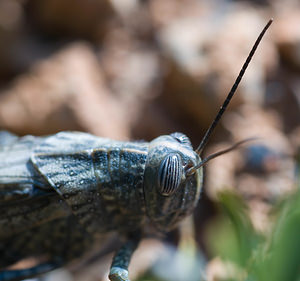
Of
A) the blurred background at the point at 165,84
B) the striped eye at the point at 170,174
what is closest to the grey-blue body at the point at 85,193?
the striped eye at the point at 170,174

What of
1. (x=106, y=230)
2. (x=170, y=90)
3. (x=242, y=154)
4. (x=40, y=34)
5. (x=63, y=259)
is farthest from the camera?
(x=40, y=34)

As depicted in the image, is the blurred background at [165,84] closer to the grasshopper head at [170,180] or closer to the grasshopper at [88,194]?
the grasshopper at [88,194]

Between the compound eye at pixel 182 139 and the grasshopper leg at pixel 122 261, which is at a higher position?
the compound eye at pixel 182 139

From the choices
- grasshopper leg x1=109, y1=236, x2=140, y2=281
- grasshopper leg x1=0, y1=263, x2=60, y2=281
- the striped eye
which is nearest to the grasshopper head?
the striped eye

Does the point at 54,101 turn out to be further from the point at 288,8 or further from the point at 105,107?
the point at 288,8

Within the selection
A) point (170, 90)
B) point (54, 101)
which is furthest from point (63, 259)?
point (170, 90)

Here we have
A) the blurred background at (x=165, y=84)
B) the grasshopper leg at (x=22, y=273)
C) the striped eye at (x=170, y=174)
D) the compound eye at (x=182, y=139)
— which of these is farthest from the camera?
the blurred background at (x=165, y=84)

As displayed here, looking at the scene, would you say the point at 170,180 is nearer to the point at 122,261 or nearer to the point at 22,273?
the point at 122,261
